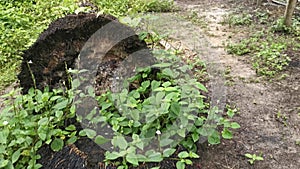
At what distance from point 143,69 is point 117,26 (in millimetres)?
414

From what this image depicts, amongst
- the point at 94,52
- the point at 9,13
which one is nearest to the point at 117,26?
the point at 94,52

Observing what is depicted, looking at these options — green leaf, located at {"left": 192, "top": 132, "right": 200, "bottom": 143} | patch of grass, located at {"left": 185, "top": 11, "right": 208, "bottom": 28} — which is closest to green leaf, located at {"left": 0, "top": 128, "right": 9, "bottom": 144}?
green leaf, located at {"left": 192, "top": 132, "right": 200, "bottom": 143}

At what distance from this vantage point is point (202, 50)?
13.9ft

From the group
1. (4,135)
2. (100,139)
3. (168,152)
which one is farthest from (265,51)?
(4,135)

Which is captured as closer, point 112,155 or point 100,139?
point 112,155

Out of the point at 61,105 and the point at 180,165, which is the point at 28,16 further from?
the point at 180,165

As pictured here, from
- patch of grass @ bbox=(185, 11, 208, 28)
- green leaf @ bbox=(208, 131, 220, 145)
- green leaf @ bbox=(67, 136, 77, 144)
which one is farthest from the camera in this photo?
patch of grass @ bbox=(185, 11, 208, 28)

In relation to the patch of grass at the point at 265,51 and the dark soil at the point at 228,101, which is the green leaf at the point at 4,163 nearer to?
the dark soil at the point at 228,101

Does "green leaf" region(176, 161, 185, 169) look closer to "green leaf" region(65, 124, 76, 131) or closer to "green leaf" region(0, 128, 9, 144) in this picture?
"green leaf" region(65, 124, 76, 131)

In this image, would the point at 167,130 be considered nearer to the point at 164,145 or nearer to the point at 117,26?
the point at 164,145

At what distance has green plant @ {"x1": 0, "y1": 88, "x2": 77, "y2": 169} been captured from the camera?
182 cm

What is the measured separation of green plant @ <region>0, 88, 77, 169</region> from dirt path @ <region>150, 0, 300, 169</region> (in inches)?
36.1

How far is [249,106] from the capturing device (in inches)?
117

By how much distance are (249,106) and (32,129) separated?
6.25 ft
